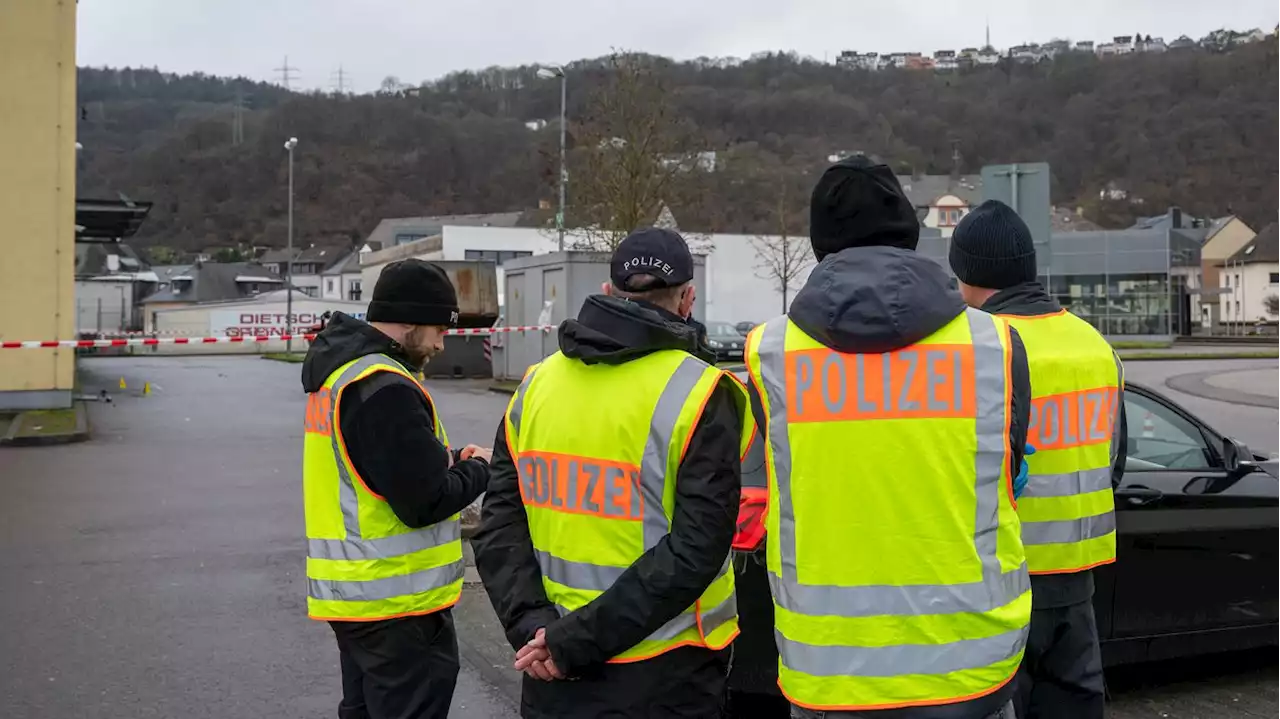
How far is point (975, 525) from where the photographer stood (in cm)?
240

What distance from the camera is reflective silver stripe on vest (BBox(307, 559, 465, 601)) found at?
333cm

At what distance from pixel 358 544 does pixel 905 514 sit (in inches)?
67.5

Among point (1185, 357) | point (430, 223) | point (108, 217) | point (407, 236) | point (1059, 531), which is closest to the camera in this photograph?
point (1059, 531)

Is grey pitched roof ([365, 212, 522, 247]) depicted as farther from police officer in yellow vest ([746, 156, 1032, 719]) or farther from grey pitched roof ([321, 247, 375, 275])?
police officer in yellow vest ([746, 156, 1032, 719])

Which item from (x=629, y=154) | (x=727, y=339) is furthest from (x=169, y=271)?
(x=629, y=154)

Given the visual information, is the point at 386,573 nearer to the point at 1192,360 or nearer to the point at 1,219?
the point at 1,219

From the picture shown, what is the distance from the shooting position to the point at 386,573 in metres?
3.34

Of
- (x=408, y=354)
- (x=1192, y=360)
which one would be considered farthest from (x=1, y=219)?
(x=1192, y=360)

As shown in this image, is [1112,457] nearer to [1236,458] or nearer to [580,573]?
[1236,458]

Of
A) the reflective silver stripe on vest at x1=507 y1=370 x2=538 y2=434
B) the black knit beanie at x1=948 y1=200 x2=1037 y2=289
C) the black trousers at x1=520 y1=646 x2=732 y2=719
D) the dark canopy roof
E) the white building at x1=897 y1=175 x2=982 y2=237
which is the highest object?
the white building at x1=897 y1=175 x2=982 y2=237

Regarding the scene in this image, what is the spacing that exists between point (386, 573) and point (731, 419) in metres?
1.26

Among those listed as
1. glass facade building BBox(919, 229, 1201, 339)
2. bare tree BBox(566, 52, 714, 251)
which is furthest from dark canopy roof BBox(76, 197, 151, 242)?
glass facade building BBox(919, 229, 1201, 339)

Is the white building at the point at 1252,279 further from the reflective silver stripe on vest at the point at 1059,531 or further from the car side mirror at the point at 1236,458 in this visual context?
the reflective silver stripe on vest at the point at 1059,531

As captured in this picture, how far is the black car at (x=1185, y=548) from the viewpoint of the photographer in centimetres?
479
